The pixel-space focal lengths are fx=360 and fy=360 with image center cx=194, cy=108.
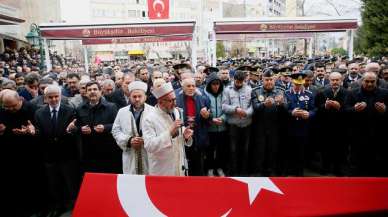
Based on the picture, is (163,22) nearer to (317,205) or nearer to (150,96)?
(150,96)

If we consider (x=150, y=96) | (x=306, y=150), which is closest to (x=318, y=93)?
(x=306, y=150)

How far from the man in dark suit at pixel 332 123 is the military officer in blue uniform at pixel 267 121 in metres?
0.75

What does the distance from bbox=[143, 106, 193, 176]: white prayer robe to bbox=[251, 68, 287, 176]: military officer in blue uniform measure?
2.37m

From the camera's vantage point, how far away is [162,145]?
12.5ft

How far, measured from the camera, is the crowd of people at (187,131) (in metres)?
4.42

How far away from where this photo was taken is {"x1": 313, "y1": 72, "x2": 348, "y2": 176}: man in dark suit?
6188 millimetres

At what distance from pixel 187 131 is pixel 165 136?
26 centimetres

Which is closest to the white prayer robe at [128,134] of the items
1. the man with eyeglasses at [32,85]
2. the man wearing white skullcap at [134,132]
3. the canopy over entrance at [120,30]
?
the man wearing white skullcap at [134,132]

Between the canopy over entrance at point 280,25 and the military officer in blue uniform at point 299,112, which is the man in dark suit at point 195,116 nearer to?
the military officer in blue uniform at point 299,112

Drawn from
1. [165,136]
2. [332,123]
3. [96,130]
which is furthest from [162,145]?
[332,123]

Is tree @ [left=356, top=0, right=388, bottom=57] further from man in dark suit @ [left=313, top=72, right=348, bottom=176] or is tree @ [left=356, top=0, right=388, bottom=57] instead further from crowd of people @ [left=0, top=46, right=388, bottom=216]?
man in dark suit @ [left=313, top=72, right=348, bottom=176]

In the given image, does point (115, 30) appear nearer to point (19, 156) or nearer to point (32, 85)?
point (32, 85)

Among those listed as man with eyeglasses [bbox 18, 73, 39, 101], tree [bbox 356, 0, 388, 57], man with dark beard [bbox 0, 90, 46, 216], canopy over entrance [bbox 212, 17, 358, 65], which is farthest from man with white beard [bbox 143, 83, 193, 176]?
tree [bbox 356, 0, 388, 57]

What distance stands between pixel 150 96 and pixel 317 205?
4.40 metres
